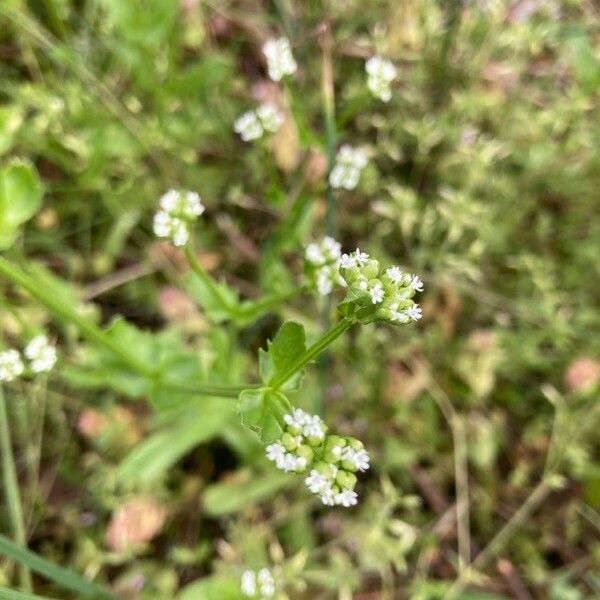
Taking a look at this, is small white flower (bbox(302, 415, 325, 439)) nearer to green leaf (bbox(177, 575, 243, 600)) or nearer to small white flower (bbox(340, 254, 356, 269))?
small white flower (bbox(340, 254, 356, 269))

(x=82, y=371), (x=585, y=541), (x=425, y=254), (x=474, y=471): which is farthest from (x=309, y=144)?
(x=585, y=541)

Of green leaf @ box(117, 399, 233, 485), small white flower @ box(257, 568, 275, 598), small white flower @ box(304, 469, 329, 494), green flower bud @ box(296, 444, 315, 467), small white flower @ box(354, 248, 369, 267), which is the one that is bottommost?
green leaf @ box(117, 399, 233, 485)

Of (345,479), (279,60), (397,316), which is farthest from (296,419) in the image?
(279,60)

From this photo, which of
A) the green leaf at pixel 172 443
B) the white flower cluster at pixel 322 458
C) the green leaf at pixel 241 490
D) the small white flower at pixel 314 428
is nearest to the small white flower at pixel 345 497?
the white flower cluster at pixel 322 458

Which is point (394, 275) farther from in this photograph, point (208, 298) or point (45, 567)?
point (45, 567)

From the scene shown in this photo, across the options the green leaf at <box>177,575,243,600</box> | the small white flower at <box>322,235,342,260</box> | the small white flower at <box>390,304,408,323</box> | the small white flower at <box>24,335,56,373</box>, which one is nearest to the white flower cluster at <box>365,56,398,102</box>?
the small white flower at <box>322,235,342,260</box>

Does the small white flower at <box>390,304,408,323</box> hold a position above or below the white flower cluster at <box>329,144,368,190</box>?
above
